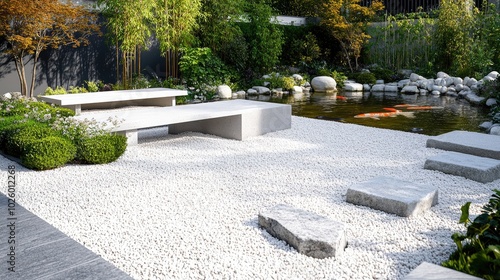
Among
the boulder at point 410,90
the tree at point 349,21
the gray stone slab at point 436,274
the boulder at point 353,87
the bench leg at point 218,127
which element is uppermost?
the tree at point 349,21

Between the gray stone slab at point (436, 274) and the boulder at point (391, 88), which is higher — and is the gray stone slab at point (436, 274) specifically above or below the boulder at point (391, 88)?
below

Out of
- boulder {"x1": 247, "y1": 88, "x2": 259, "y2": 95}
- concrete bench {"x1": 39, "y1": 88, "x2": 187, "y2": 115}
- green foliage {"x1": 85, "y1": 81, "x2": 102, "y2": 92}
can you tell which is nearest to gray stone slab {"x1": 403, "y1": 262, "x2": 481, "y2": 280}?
concrete bench {"x1": 39, "y1": 88, "x2": 187, "y2": 115}

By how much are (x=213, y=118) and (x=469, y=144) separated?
3.25 meters

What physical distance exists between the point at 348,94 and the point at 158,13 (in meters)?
5.56

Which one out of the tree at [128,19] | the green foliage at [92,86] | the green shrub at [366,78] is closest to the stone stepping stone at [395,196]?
the tree at [128,19]

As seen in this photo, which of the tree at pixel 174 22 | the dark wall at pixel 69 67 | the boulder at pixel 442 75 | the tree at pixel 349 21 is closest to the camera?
the dark wall at pixel 69 67

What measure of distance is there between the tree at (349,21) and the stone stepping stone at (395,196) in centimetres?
1334

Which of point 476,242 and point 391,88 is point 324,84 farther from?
point 476,242

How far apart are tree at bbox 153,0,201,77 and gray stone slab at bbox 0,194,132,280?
350 inches

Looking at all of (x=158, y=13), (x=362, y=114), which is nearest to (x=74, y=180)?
(x=362, y=114)

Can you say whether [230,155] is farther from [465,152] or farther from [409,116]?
[409,116]

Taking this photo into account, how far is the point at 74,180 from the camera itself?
464cm

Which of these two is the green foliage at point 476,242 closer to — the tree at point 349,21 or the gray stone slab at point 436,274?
the gray stone slab at point 436,274

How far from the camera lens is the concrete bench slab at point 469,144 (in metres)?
5.37
